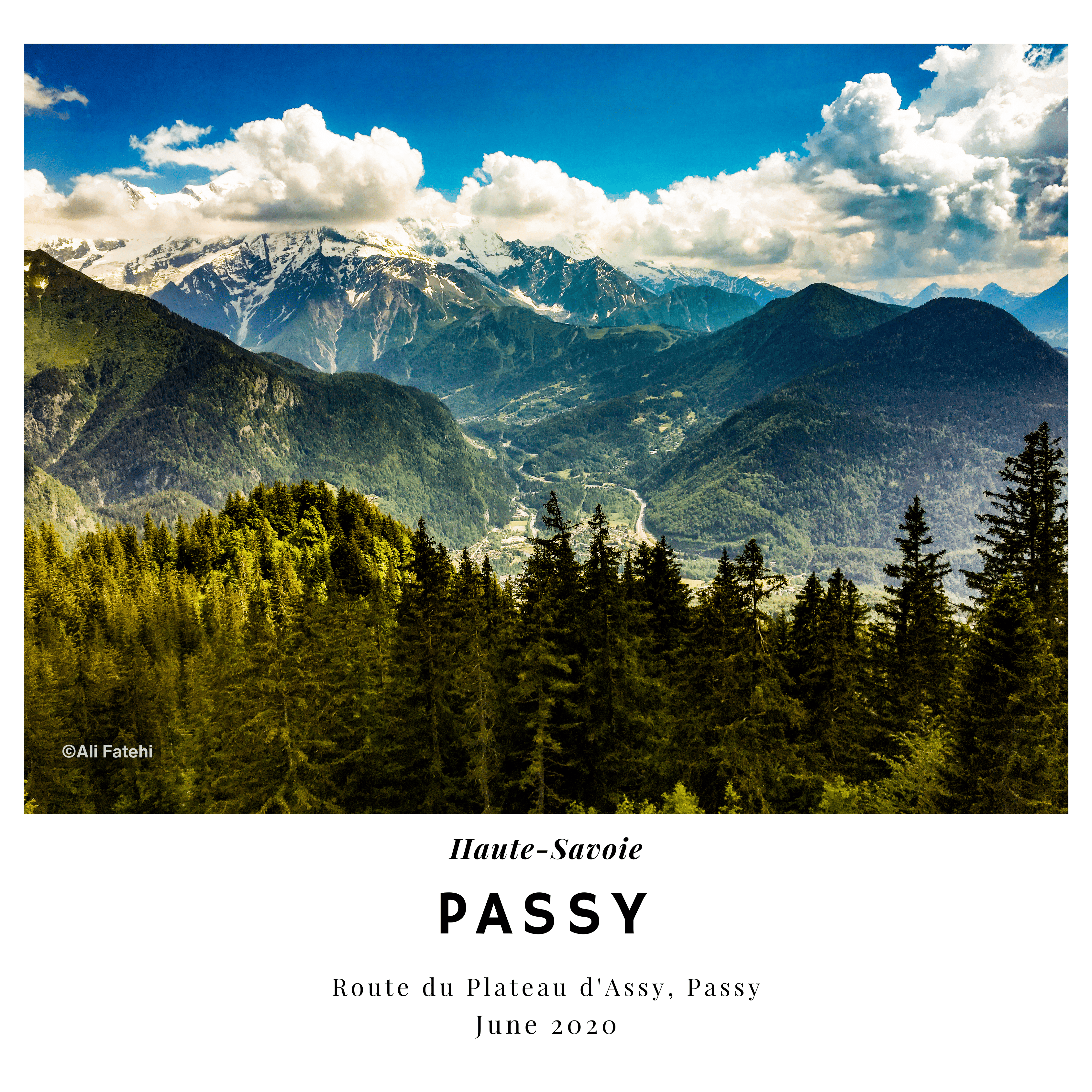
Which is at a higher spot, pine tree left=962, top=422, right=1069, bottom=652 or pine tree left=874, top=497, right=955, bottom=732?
pine tree left=962, top=422, right=1069, bottom=652

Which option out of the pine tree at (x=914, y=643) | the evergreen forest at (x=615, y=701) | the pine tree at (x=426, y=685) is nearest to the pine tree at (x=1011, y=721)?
the evergreen forest at (x=615, y=701)

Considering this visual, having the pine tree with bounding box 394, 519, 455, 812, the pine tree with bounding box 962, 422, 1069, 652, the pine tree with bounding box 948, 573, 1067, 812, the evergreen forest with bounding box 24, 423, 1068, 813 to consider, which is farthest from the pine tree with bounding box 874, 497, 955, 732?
the pine tree with bounding box 394, 519, 455, 812

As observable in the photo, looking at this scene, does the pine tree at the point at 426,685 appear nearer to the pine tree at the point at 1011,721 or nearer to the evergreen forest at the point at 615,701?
the evergreen forest at the point at 615,701

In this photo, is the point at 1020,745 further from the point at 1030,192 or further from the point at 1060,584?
the point at 1030,192

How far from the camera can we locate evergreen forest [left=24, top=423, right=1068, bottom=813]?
46.8 ft

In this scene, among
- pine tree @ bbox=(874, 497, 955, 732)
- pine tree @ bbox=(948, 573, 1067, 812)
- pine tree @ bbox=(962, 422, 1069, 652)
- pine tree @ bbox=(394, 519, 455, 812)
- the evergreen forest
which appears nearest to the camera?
pine tree @ bbox=(948, 573, 1067, 812)

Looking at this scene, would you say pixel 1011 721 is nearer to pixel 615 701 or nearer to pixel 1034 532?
pixel 1034 532

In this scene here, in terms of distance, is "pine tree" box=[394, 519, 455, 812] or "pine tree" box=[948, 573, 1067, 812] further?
"pine tree" box=[394, 519, 455, 812]

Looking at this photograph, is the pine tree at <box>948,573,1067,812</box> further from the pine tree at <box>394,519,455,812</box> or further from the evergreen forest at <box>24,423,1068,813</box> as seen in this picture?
the pine tree at <box>394,519,455,812</box>

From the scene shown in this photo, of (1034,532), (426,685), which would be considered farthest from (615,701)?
(1034,532)

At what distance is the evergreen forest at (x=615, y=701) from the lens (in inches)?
561

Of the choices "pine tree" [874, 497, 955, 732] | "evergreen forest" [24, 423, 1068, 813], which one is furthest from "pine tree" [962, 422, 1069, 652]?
"pine tree" [874, 497, 955, 732]

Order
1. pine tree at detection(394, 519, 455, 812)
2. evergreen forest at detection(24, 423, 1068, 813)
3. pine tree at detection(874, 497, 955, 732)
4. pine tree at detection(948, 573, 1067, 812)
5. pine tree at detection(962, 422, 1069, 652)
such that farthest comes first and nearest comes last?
pine tree at detection(874, 497, 955, 732)
pine tree at detection(394, 519, 455, 812)
pine tree at detection(962, 422, 1069, 652)
evergreen forest at detection(24, 423, 1068, 813)
pine tree at detection(948, 573, 1067, 812)
